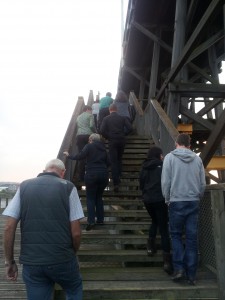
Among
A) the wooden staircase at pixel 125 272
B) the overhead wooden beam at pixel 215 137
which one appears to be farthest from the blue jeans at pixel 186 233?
the overhead wooden beam at pixel 215 137

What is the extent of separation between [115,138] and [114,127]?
0.26 meters

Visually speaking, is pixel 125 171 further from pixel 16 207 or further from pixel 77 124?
pixel 16 207

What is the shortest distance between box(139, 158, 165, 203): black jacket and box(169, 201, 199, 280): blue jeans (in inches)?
18.2

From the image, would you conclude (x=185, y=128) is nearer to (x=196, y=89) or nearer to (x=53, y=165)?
(x=196, y=89)

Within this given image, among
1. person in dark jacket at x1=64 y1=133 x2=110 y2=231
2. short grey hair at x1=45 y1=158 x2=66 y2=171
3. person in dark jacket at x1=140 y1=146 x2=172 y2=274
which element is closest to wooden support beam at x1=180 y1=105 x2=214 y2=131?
person in dark jacket at x1=64 y1=133 x2=110 y2=231

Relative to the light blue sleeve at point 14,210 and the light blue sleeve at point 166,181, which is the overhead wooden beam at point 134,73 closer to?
the light blue sleeve at point 166,181

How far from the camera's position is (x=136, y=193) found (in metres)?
7.00

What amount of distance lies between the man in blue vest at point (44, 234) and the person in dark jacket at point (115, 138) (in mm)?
4066

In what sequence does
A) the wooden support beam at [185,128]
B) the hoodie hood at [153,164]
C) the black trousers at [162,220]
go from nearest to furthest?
the black trousers at [162,220], the hoodie hood at [153,164], the wooden support beam at [185,128]

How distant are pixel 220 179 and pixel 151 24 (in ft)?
20.3

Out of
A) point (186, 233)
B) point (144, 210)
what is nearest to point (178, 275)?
point (186, 233)

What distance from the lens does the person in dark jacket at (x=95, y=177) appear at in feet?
18.5

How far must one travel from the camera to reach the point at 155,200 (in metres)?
4.59

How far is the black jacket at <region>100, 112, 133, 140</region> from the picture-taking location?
729 centimetres
